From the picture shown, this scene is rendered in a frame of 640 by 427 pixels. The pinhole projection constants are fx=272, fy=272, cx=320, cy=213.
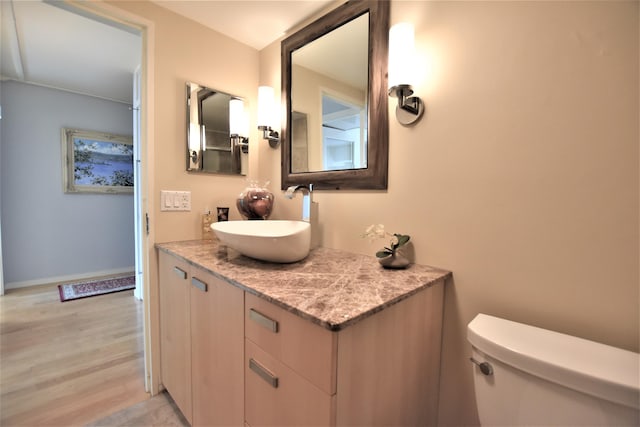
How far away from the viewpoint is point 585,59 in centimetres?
75

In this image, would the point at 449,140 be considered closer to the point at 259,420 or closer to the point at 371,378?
the point at 371,378

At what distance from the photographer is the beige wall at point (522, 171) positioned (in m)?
0.71

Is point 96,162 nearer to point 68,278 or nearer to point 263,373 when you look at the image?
point 68,278

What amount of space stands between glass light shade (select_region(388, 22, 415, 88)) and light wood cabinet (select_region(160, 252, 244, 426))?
0.95 m

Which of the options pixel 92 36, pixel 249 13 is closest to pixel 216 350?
pixel 249 13

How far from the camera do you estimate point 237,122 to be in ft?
5.56

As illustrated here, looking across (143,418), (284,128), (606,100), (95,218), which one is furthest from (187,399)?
(95,218)

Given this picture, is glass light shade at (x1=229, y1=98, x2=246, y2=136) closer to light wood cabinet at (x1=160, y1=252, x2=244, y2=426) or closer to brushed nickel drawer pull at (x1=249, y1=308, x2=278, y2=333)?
light wood cabinet at (x1=160, y1=252, x2=244, y2=426)

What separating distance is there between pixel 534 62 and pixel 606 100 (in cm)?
22

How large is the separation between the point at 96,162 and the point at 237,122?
9.29ft

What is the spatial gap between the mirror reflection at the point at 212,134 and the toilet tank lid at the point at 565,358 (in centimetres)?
154

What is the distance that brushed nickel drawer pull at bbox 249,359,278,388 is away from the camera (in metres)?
0.73

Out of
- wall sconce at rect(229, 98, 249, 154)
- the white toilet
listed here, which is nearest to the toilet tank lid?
the white toilet

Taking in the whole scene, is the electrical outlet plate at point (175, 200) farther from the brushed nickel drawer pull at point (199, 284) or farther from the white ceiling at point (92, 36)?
the white ceiling at point (92, 36)
